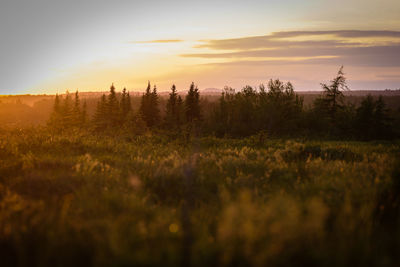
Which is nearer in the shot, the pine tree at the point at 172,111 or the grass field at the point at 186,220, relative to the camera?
the grass field at the point at 186,220

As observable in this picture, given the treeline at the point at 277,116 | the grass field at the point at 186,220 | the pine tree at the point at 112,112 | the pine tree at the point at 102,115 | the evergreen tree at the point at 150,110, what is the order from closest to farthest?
the grass field at the point at 186,220 < the treeline at the point at 277,116 < the pine tree at the point at 102,115 < the pine tree at the point at 112,112 < the evergreen tree at the point at 150,110

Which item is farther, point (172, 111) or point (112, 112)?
point (172, 111)

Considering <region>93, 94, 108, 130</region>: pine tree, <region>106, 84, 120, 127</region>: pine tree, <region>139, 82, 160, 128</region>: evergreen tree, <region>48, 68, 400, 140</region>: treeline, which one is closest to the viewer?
<region>48, 68, 400, 140</region>: treeline

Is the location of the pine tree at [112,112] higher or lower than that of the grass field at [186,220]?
higher

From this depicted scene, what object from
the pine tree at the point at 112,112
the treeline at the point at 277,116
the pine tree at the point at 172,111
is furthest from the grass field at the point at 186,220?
the pine tree at the point at 112,112

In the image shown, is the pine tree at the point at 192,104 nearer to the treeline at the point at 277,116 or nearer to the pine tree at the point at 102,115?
the treeline at the point at 277,116

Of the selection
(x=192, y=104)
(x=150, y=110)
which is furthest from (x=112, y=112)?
(x=192, y=104)

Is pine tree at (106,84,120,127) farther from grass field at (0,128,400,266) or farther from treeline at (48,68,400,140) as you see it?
grass field at (0,128,400,266)

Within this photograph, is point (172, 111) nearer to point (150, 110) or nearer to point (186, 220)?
point (150, 110)

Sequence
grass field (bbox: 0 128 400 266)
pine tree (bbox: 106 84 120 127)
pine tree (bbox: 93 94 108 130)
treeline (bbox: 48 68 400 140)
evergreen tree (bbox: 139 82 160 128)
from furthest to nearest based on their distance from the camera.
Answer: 1. evergreen tree (bbox: 139 82 160 128)
2. pine tree (bbox: 106 84 120 127)
3. pine tree (bbox: 93 94 108 130)
4. treeline (bbox: 48 68 400 140)
5. grass field (bbox: 0 128 400 266)

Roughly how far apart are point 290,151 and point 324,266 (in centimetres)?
863

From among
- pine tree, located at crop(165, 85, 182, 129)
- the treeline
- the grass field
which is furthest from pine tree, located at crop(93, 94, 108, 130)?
the grass field

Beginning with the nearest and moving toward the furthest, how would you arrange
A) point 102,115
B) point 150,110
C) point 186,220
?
1. point 186,220
2. point 102,115
3. point 150,110

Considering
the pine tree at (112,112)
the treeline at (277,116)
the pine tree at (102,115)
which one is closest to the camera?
the treeline at (277,116)
